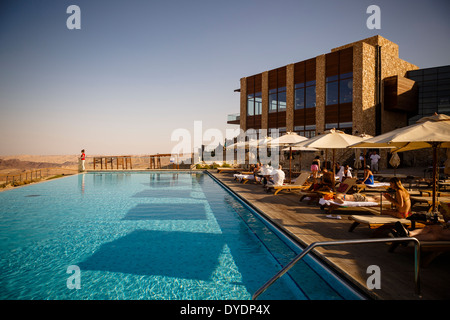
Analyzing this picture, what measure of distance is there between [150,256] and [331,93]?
2176 cm

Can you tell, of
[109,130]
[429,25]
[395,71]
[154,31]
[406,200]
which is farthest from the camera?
[109,130]

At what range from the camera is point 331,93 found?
22.6 m

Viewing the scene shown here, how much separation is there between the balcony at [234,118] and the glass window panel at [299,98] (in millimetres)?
8420

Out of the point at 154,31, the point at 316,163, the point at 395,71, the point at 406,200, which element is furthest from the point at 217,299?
the point at 395,71

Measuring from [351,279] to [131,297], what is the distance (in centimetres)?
315

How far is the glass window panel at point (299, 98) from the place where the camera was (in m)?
24.7

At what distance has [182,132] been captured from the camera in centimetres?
3350

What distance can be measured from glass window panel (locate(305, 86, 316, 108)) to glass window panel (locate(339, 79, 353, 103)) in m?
2.45

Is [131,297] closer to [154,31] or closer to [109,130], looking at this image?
[154,31]

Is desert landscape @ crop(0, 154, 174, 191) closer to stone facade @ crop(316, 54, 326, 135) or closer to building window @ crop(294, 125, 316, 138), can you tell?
building window @ crop(294, 125, 316, 138)

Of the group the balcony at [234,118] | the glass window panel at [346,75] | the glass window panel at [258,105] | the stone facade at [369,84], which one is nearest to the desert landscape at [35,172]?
the balcony at [234,118]

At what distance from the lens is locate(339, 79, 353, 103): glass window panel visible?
69.9 ft

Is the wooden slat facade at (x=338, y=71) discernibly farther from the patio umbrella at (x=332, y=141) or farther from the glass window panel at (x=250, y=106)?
the patio umbrella at (x=332, y=141)

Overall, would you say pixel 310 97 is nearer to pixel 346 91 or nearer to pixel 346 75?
pixel 346 91
